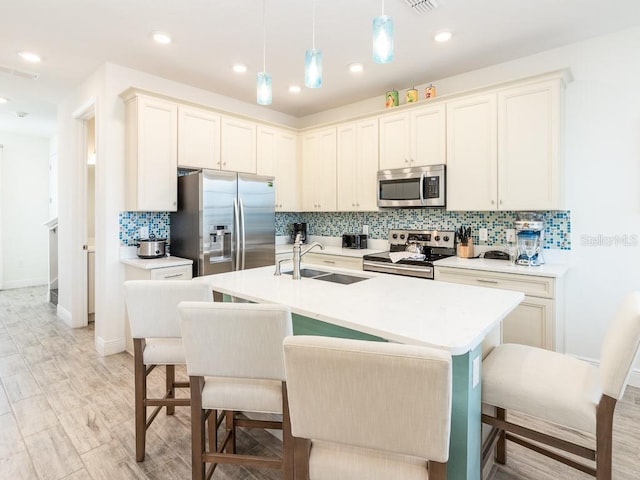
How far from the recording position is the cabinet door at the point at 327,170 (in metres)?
4.54

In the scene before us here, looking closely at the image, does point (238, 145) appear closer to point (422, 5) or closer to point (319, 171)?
point (319, 171)

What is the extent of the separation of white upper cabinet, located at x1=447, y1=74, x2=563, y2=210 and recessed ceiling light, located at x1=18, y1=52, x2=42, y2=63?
12.8 feet

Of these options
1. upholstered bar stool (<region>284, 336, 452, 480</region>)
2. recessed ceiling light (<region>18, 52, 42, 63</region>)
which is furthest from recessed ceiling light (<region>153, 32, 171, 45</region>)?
upholstered bar stool (<region>284, 336, 452, 480</region>)

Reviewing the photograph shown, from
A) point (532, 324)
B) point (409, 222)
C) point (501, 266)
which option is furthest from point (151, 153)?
point (532, 324)

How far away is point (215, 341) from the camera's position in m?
1.39

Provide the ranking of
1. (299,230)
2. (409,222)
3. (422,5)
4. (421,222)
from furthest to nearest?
(299,230) < (409,222) < (421,222) < (422,5)

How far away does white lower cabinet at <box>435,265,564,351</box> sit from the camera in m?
2.73

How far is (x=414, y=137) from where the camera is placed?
3.76 metres

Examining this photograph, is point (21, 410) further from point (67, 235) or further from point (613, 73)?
point (613, 73)

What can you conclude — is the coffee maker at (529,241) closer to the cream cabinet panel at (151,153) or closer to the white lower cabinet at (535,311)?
the white lower cabinet at (535,311)

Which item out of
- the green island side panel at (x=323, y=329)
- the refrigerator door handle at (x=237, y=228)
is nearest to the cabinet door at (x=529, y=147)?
the green island side panel at (x=323, y=329)

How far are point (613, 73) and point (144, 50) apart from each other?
396cm

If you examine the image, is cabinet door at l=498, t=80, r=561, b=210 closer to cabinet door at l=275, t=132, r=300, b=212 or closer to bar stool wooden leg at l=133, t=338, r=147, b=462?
cabinet door at l=275, t=132, r=300, b=212

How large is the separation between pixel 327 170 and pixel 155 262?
2.36 meters
